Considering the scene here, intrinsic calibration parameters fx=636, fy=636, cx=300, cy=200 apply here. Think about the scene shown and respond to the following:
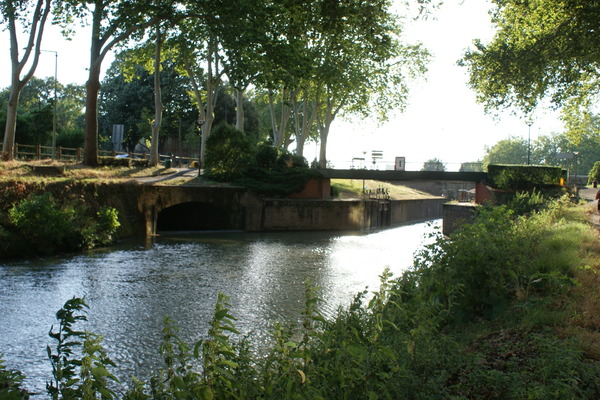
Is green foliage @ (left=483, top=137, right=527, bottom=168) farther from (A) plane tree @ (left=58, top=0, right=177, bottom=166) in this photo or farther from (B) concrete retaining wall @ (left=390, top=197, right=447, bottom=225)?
(A) plane tree @ (left=58, top=0, right=177, bottom=166)

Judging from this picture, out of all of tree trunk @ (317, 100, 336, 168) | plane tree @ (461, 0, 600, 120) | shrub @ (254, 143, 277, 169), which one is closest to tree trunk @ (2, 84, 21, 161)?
shrub @ (254, 143, 277, 169)

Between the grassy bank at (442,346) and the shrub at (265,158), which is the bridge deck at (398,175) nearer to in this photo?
the shrub at (265,158)

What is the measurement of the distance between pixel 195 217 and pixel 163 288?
73.6ft

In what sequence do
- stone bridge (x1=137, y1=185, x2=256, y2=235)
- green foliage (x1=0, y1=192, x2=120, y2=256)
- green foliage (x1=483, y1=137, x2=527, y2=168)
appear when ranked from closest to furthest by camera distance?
green foliage (x1=0, y1=192, x2=120, y2=256) → stone bridge (x1=137, y1=185, x2=256, y2=235) → green foliage (x1=483, y1=137, x2=527, y2=168)

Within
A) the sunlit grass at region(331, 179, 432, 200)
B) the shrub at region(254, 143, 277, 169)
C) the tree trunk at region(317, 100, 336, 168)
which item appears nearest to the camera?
the shrub at region(254, 143, 277, 169)

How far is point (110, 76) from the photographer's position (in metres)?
68.8

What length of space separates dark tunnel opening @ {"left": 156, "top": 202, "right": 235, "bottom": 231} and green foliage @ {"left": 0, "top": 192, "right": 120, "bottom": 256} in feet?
42.6

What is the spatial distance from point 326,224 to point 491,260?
3391 cm

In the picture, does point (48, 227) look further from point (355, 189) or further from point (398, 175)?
point (355, 189)

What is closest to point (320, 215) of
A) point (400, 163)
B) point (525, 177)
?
point (400, 163)

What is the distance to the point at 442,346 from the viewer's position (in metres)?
7.67

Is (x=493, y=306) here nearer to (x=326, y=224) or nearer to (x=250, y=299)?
(x=250, y=299)

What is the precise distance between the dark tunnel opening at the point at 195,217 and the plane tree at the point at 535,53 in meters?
19.2

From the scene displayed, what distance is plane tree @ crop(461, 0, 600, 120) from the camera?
19.9 meters
